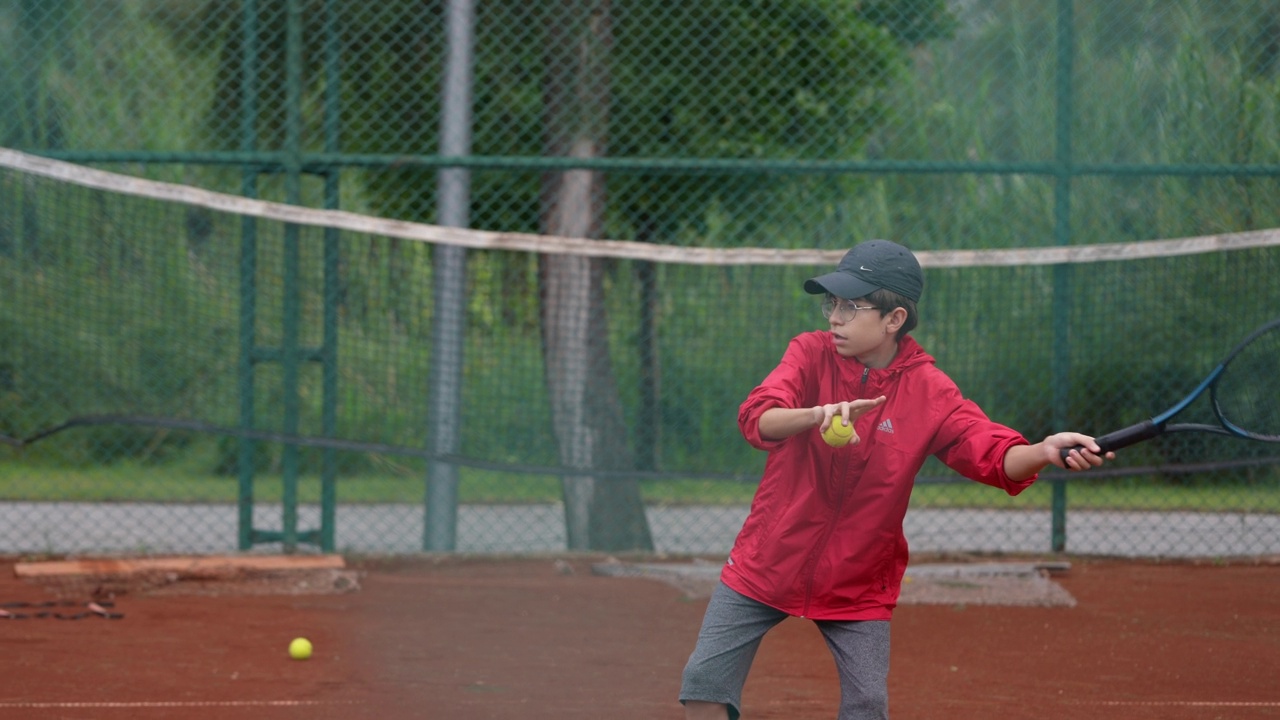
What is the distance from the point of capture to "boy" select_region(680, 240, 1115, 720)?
3043mm

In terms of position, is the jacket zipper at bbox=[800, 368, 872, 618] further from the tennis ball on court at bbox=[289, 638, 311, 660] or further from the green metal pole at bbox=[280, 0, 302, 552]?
the green metal pole at bbox=[280, 0, 302, 552]

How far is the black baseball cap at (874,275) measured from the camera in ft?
10.1

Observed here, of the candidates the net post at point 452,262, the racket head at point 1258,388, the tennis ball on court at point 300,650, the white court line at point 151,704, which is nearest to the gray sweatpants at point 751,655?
the white court line at point 151,704

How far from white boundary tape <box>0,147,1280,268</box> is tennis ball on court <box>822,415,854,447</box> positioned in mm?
3741

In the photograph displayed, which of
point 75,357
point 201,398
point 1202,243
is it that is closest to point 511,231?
point 201,398

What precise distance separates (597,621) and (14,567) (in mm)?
2838

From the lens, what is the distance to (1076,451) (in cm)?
280

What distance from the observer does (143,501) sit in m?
8.61

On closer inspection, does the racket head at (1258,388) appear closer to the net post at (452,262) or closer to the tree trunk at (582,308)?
the tree trunk at (582,308)

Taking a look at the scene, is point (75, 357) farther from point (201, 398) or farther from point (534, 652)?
point (534, 652)

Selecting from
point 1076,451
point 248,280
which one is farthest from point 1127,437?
point 248,280

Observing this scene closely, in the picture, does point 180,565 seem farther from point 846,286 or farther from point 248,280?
point 846,286

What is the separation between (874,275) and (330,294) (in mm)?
4144

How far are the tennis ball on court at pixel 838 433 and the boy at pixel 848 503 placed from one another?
0.28 m
